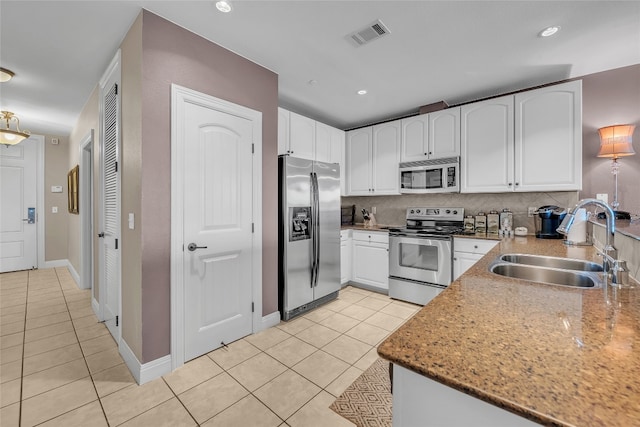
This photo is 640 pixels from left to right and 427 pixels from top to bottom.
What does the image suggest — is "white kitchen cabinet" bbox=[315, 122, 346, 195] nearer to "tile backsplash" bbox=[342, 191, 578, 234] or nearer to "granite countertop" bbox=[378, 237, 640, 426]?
"tile backsplash" bbox=[342, 191, 578, 234]

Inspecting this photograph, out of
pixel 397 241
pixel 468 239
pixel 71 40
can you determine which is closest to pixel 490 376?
pixel 468 239

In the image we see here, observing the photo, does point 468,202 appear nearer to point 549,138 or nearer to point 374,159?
point 549,138

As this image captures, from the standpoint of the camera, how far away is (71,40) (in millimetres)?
2209

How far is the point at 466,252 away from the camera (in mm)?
3057

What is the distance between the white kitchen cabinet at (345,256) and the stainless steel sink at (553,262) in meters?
2.17

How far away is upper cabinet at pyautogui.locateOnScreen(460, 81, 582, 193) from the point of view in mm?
2697

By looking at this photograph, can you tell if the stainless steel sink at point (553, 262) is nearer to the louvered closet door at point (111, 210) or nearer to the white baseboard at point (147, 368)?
the white baseboard at point (147, 368)

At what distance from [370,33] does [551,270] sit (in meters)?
2.03

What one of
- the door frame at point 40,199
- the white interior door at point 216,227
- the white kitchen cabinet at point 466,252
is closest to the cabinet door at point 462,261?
the white kitchen cabinet at point 466,252

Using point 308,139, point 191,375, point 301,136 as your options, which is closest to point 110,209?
point 191,375

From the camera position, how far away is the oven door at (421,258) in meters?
3.16

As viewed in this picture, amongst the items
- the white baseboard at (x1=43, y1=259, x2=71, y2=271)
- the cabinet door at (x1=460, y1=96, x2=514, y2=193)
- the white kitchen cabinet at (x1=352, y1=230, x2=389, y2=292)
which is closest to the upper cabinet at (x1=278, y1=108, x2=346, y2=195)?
the white kitchen cabinet at (x1=352, y1=230, x2=389, y2=292)

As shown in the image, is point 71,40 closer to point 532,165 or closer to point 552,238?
point 532,165

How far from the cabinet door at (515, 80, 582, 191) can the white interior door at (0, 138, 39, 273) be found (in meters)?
7.50
